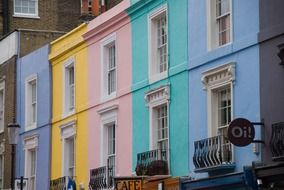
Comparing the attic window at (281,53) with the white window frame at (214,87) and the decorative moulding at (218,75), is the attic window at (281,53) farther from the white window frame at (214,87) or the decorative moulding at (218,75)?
the white window frame at (214,87)

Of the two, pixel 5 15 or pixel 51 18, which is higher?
pixel 5 15

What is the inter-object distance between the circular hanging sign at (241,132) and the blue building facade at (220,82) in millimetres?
498

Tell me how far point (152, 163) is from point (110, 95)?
14.9 ft

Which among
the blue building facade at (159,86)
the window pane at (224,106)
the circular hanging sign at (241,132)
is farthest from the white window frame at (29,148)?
the circular hanging sign at (241,132)

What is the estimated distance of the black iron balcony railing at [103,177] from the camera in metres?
27.9

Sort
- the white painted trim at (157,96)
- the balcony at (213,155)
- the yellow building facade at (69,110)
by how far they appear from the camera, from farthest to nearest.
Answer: the yellow building facade at (69,110)
the white painted trim at (157,96)
the balcony at (213,155)

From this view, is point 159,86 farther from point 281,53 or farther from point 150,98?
point 281,53

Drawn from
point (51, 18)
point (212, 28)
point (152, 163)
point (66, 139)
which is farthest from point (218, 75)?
point (51, 18)

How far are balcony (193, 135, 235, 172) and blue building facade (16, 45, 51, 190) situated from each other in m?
11.5

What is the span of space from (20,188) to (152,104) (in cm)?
621

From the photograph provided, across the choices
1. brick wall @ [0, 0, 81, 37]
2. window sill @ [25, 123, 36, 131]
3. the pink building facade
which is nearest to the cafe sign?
the pink building facade

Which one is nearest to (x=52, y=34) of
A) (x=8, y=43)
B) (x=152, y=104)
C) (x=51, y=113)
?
(x=8, y=43)

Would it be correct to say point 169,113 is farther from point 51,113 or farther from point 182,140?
point 51,113

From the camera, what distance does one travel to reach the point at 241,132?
20344mm
